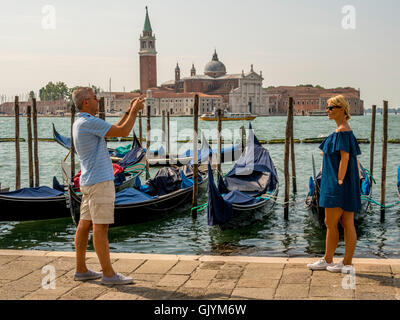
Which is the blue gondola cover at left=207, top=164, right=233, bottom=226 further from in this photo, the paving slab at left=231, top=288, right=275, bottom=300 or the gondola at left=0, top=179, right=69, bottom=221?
the paving slab at left=231, top=288, right=275, bottom=300

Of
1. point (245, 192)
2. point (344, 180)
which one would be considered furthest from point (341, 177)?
point (245, 192)

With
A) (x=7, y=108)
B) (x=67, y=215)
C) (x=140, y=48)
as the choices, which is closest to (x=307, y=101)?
(x=140, y=48)

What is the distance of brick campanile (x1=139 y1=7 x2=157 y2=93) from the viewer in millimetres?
77062

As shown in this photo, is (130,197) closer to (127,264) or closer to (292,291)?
(127,264)

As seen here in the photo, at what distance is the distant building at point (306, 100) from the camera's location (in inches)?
3221

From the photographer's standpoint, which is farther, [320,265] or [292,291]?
[320,265]

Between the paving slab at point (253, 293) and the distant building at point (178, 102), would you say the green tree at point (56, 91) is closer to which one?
the distant building at point (178, 102)

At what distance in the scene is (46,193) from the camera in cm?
613

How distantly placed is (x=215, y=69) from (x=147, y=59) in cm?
1244

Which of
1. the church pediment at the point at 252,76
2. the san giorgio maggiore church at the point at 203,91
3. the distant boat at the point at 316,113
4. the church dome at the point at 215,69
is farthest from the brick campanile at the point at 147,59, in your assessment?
the distant boat at the point at 316,113

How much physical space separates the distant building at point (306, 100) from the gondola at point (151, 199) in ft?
244

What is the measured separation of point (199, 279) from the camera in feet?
8.79
